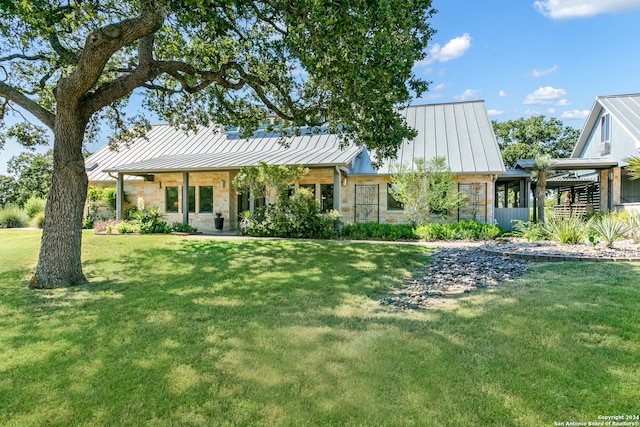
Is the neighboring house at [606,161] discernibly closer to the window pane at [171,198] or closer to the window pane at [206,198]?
the window pane at [206,198]

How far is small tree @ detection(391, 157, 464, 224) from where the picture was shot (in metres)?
13.8

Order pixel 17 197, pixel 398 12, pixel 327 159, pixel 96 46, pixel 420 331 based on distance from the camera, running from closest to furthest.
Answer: pixel 420 331
pixel 398 12
pixel 96 46
pixel 327 159
pixel 17 197

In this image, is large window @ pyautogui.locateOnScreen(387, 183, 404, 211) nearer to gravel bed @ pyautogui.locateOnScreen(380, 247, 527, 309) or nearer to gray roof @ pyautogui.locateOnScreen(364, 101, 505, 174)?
gray roof @ pyautogui.locateOnScreen(364, 101, 505, 174)

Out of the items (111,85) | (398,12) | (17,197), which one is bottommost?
(17,197)

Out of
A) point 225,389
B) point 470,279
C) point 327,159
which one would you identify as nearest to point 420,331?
point 225,389

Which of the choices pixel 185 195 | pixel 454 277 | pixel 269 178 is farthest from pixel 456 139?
pixel 185 195

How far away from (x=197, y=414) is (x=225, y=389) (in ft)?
1.03

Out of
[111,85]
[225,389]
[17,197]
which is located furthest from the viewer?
[17,197]

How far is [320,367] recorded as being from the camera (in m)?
3.10

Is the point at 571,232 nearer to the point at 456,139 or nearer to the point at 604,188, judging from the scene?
the point at 456,139

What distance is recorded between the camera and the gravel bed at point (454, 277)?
5.48 m

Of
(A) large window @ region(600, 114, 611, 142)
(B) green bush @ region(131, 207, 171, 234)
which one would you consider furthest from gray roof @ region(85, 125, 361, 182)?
(A) large window @ region(600, 114, 611, 142)

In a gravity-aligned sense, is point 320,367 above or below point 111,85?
below

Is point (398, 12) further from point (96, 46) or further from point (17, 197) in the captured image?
point (17, 197)
